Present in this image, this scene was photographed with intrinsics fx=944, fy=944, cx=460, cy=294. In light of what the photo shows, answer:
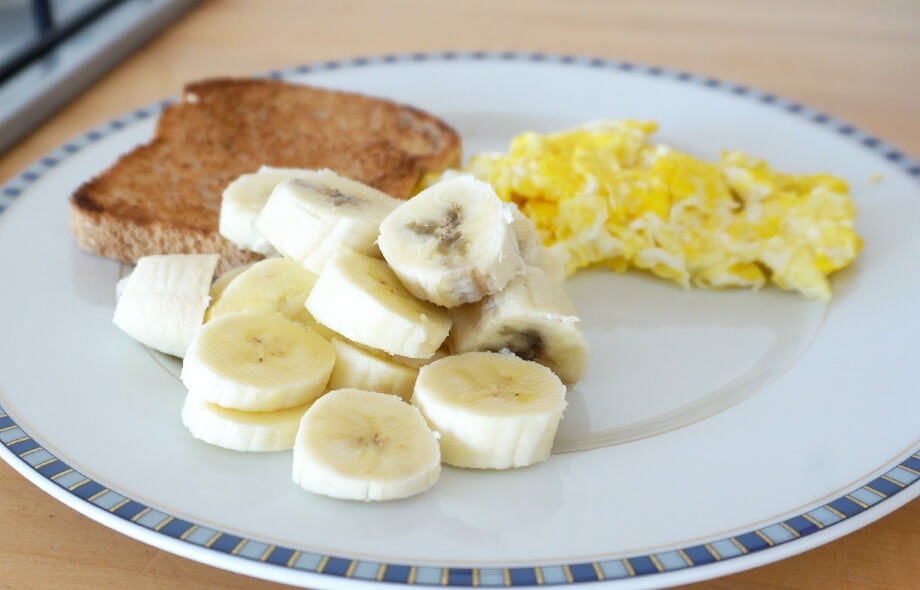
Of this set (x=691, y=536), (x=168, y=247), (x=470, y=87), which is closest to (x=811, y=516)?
(x=691, y=536)

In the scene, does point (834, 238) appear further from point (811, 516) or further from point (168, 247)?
point (168, 247)

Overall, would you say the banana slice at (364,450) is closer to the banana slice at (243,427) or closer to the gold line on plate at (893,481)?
the banana slice at (243,427)

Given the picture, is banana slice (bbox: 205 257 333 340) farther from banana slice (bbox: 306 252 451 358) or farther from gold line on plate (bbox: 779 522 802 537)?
gold line on plate (bbox: 779 522 802 537)

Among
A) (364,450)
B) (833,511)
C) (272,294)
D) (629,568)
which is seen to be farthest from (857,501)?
(272,294)

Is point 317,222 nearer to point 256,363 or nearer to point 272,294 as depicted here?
point 272,294

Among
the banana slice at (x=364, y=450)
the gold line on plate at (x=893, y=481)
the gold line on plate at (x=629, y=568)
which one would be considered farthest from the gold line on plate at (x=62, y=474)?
the gold line on plate at (x=893, y=481)

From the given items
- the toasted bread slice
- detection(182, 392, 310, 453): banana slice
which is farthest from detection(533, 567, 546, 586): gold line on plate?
the toasted bread slice

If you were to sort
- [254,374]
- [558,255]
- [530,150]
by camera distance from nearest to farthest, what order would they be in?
[254,374] → [558,255] → [530,150]
